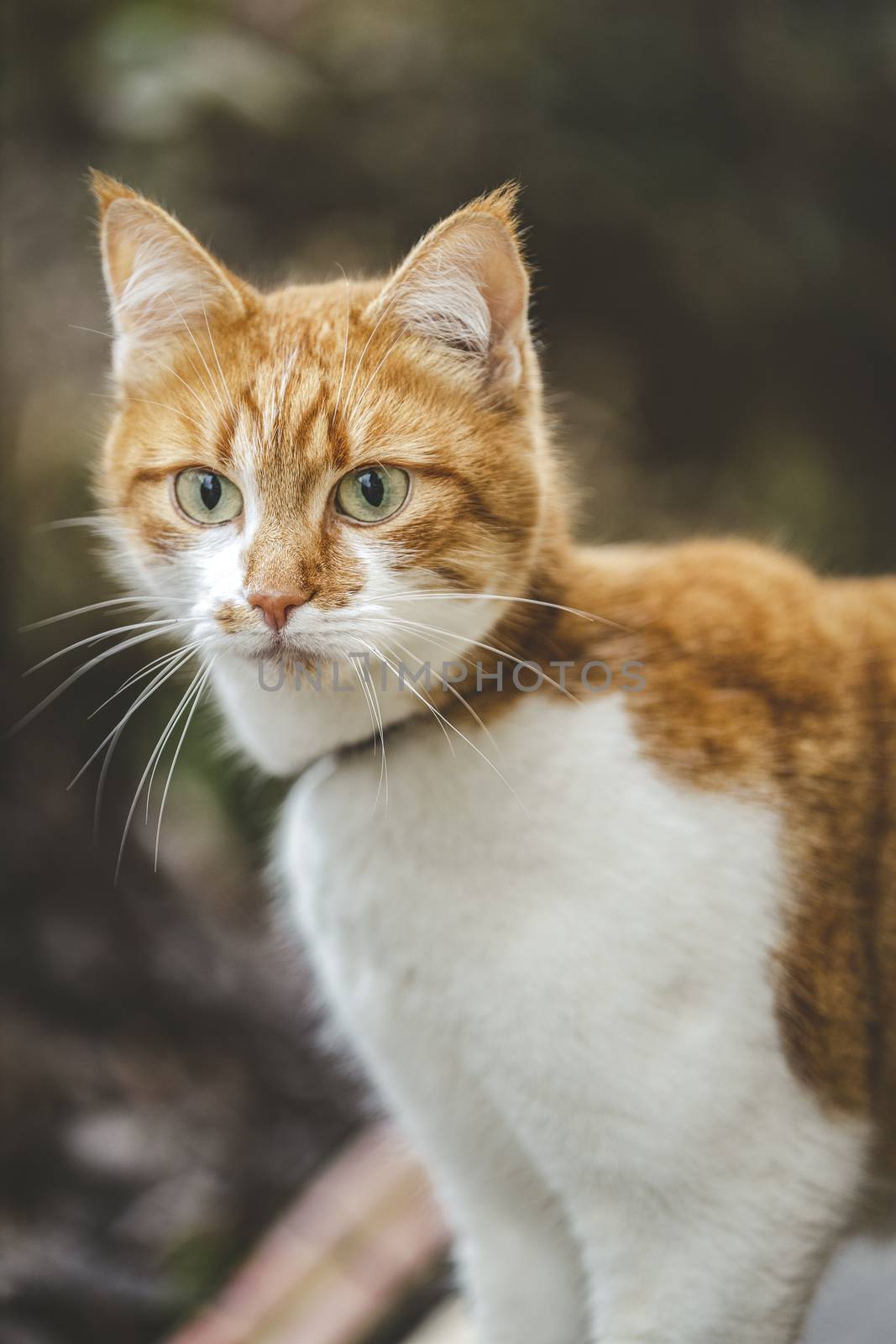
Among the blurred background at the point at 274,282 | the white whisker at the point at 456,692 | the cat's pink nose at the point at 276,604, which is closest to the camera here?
the cat's pink nose at the point at 276,604

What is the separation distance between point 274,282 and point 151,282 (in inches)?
50.5

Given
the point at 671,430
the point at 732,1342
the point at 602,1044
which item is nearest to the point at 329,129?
the point at 671,430

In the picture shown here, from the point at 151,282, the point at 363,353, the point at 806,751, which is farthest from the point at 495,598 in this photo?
the point at 151,282

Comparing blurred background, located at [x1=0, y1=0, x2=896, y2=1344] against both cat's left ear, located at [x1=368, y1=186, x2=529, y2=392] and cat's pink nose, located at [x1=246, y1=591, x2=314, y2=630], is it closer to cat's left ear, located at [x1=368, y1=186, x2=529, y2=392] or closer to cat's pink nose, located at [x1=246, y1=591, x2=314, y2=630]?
cat's pink nose, located at [x1=246, y1=591, x2=314, y2=630]

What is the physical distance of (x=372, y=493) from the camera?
1.29 m

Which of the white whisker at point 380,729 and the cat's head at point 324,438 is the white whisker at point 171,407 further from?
the white whisker at point 380,729

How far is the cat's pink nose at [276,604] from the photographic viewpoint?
120 cm

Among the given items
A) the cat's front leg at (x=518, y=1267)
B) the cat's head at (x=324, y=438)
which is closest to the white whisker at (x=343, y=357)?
the cat's head at (x=324, y=438)

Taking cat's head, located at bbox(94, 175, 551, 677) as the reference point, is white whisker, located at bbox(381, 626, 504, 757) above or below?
below

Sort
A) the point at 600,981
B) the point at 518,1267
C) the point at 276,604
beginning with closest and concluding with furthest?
the point at 276,604, the point at 600,981, the point at 518,1267

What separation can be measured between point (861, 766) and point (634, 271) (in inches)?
92.4

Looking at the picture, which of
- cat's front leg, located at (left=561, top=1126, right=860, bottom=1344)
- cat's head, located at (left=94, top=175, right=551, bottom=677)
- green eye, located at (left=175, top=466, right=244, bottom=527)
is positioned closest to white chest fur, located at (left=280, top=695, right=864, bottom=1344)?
cat's front leg, located at (left=561, top=1126, right=860, bottom=1344)

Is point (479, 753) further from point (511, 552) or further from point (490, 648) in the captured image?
point (511, 552)

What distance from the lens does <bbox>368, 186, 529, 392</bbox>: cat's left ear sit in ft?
4.16
